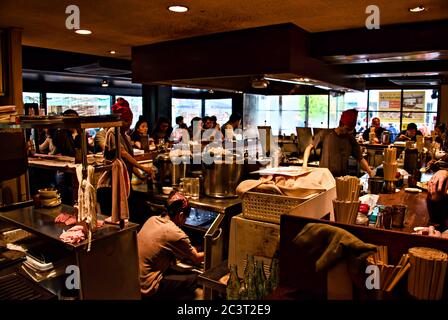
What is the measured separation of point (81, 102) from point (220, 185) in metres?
8.59

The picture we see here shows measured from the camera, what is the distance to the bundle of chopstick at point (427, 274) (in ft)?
3.90

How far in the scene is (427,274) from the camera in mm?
1203

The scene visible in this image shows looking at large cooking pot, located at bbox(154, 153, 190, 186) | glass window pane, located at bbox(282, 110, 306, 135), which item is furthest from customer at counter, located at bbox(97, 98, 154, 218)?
glass window pane, located at bbox(282, 110, 306, 135)

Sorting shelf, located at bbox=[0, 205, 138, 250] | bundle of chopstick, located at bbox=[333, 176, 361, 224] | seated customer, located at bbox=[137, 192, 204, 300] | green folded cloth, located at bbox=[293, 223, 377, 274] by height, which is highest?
bundle of chopstick, located at bbox=[333, 176, 361, 224]

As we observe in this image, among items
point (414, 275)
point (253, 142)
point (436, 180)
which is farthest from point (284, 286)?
point (253, 142)

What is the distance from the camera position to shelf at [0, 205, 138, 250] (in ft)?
7.95

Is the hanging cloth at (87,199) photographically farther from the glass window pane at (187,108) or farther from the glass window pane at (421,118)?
the glass window pane at (187,108)

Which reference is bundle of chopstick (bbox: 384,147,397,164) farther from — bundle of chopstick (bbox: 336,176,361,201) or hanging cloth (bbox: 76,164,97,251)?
hanging cloth (bbox: 76,164,97,251)

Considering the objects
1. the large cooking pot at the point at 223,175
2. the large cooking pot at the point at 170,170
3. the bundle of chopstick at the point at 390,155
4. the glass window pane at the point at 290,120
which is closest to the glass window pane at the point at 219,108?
the glass window pane at the point at 290,120

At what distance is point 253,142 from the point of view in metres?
6.30

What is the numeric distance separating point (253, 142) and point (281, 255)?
15.6ft

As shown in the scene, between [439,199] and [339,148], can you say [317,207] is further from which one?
[339,148]

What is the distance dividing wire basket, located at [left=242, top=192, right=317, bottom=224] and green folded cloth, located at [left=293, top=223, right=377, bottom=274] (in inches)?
20.1

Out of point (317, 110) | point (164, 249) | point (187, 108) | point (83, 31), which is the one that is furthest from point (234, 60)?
point (187, 108)
